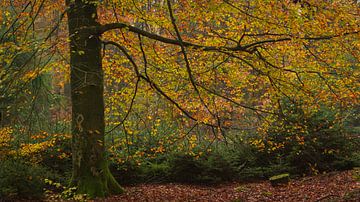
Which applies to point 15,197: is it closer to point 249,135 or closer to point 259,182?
point 259,182

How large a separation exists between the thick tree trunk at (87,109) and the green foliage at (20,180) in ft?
3.33

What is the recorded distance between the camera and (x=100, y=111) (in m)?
8.30

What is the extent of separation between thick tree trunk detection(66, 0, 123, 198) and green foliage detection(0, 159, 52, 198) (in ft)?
3.33

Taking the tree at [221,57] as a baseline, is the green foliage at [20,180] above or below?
below

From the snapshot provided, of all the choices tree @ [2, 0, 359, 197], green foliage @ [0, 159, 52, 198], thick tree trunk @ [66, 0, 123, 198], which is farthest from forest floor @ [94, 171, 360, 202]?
green foliage @ [0, 159, 52, 198]

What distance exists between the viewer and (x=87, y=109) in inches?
319

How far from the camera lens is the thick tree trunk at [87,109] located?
26.0ft

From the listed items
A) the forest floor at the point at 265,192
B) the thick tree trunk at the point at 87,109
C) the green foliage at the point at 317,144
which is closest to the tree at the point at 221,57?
the thick tree trunk at the point at 87,109

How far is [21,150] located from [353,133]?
416 inches

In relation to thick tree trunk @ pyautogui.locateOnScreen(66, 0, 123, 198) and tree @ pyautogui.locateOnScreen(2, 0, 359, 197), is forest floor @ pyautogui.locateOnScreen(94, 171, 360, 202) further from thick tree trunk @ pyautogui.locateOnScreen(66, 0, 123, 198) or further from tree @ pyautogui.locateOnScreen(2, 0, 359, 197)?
tree @ pyautogui.locateOnScreen(2, 0, 359, 197)

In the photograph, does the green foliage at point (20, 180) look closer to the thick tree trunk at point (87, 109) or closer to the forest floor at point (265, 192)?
the thick tree trunk at point (87, 109)

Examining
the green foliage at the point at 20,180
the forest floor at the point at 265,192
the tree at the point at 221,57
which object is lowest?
the forest floor at the point at 265,192

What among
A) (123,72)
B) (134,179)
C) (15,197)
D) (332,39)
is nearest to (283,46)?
(332,39)

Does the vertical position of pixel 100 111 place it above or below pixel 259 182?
above
